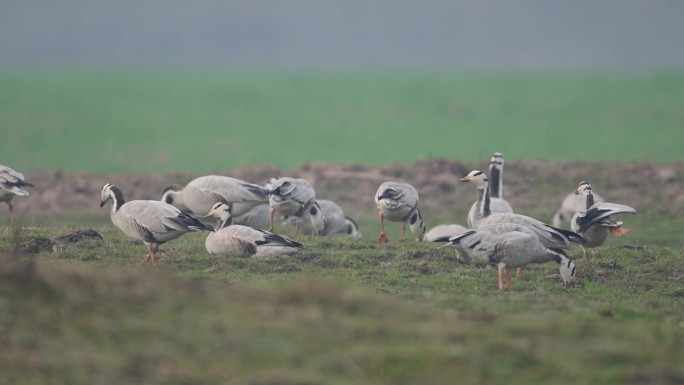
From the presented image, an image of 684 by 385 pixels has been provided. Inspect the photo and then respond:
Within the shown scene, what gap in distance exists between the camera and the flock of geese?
16.1m

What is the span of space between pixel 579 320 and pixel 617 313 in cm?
103

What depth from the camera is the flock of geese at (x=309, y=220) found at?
16.1 m

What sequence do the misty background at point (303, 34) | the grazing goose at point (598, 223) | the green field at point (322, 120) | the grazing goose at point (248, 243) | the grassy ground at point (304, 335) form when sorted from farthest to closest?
1. the misty background at point (303, 34)
2. the green field at point (322, 120)
3. the grazing goose at point (598, 223)
4. the grazing goose at point (248, 243)
5. the grassy ground at point (304, 335)

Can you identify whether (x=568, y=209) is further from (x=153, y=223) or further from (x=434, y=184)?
(x=153, y=223)

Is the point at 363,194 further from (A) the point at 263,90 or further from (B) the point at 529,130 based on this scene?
(A) the point at 263,90

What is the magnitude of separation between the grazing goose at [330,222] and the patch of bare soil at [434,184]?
4.81 meters

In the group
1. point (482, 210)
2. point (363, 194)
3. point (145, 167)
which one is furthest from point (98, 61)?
point (482, 210)

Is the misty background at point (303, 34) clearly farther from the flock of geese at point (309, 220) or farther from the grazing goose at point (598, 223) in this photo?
the grazing goose at point (598, 223)

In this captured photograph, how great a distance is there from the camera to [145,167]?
164 feet

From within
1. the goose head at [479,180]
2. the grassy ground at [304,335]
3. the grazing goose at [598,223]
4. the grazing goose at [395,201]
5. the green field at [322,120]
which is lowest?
the grassy ground at [304,335]

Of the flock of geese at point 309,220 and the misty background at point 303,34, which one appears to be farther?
the misty background at point 303,34

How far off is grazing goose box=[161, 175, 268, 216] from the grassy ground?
6726mm

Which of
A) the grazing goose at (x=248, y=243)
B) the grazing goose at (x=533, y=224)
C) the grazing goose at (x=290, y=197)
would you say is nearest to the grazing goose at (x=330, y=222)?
the grazing goose at (x=290, y=197)

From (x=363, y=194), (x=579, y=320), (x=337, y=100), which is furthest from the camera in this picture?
(x=337, y=100)
